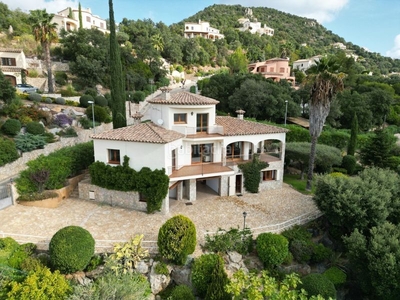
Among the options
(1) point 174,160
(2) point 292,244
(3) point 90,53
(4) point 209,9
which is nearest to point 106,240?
(1) point 174,160

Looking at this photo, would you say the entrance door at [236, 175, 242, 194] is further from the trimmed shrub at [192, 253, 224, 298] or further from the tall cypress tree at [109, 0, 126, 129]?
the tall cypress tree at [109, 0, 126, 129]

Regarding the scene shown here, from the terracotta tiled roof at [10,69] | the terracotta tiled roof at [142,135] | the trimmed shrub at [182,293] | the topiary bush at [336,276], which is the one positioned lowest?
the topiary bush at [336,276]

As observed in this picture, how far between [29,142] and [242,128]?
20.2 m

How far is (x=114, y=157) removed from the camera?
2197cm

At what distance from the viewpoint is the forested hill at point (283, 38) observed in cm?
12106

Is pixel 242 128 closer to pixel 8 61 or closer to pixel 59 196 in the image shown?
pixel 59 196

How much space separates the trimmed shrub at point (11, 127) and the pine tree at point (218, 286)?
23.9 meters

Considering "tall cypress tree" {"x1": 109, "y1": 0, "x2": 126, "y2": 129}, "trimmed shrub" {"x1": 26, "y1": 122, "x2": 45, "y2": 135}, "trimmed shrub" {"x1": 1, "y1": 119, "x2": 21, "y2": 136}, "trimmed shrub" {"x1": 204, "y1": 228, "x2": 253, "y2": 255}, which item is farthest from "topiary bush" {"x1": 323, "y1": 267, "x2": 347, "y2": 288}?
"trimmed shrub" {"x1": 1, "y1": 119, "x2": 21, "y2": 136}

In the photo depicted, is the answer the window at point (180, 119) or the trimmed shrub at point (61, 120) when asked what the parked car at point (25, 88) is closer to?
the trimmed shrub at point (61, 120)

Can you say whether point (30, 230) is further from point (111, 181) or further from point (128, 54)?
point (128, 54)

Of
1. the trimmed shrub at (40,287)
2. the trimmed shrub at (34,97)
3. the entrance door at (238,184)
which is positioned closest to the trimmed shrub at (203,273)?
the trimmed shrub at (40,287)

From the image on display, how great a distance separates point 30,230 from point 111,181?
6.11 metres

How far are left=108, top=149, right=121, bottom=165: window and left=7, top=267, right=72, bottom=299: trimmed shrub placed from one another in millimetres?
9763

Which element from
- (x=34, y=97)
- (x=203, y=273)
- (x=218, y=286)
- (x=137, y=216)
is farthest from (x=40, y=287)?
(x=34, y=97)
